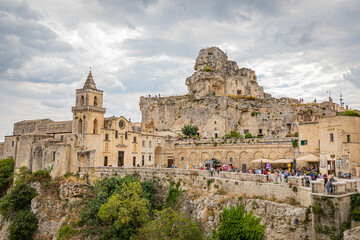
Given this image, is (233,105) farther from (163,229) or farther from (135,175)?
(163,229)

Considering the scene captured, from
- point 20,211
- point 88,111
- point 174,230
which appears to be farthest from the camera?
point 88,111

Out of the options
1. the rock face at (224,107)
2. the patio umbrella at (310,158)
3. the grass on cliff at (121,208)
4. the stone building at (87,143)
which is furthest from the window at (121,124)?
the patio umbrella at (310,158)

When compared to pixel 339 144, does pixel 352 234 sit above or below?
→ below

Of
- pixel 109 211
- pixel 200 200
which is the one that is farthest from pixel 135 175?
pixel 200 200

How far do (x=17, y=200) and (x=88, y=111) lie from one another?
571 inches

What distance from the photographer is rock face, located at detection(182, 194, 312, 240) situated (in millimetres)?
16969

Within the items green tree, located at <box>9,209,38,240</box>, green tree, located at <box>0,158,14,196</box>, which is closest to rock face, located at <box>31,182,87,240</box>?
green tree, located at <box>9,209,38,240</box>

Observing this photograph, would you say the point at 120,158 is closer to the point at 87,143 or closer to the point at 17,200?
the point at 87,143

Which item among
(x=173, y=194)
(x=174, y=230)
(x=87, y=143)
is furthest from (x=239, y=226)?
(x=87, y=143)

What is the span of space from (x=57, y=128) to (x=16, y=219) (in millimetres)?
14695

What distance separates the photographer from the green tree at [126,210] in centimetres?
2711

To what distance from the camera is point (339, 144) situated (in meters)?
25.9

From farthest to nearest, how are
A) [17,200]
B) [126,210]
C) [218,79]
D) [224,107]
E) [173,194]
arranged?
[218,79] < [224,107] < [17,200] < [173,194] < [126,210]

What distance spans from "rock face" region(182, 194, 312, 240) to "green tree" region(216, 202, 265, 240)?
1.57ft
